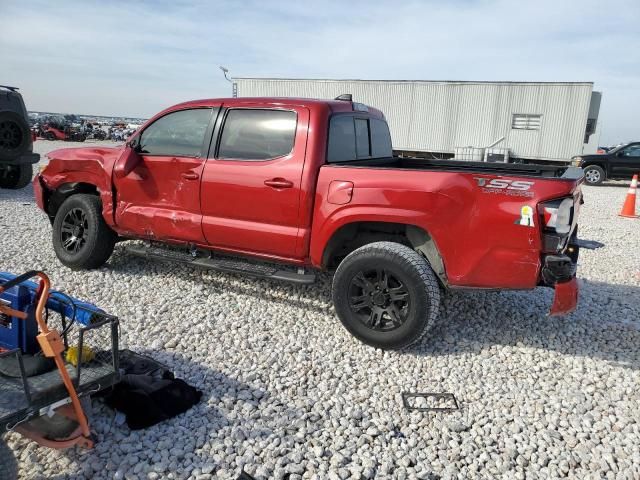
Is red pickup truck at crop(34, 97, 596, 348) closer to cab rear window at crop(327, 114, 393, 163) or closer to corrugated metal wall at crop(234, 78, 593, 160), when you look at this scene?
cab rear window at crop(327, 114, 393, 163)

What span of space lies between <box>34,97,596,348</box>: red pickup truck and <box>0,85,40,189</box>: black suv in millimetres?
5273

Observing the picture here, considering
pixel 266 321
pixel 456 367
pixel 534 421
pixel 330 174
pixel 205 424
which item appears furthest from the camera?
pixel 266 321

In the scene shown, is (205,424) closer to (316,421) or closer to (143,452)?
(143,452)

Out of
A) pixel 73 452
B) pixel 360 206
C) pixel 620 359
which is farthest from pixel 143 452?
pixel 620 359

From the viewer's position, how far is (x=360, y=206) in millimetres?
3760

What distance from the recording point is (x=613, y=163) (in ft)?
53.9

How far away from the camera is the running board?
13.6ft

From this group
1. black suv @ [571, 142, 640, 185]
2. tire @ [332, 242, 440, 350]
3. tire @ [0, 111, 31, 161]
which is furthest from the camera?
black suv @ [571, 142, 640, 185]

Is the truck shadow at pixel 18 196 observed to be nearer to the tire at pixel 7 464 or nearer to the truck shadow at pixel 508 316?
the truck shadow at pixel 508 316

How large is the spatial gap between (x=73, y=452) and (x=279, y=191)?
233 centimetres

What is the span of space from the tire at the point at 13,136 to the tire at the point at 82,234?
18.4 feet

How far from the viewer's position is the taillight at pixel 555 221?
3.24 metres

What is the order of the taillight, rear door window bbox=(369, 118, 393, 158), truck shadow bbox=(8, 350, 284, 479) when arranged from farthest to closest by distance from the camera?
rear door window bbox=(369, 118, 393, 158), the taillight, truck shadow bbox=(8, 350, 284, 479)

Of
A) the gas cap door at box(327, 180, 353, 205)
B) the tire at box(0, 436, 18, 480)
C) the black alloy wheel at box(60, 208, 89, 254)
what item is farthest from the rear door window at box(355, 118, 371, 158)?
the tire at box(0, 436, 18, 480)
